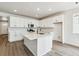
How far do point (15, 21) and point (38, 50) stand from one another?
370 cm

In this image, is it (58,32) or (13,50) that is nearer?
(13,50)

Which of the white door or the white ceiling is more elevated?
the white ceiling

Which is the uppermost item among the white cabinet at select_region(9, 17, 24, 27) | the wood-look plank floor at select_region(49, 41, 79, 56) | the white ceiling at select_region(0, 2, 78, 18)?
the white ceiling at select_region(0, 2, 78, 18)

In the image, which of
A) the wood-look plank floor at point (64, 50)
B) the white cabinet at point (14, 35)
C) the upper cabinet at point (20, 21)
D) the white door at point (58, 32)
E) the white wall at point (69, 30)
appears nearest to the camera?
the wood-look plank floor at point (64, 50)

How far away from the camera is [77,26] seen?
15.6 ft

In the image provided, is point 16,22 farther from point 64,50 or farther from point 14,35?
point 64,50

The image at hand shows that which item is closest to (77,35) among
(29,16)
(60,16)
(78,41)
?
(78,41)

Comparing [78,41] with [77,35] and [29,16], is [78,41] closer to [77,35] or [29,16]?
[77,35]

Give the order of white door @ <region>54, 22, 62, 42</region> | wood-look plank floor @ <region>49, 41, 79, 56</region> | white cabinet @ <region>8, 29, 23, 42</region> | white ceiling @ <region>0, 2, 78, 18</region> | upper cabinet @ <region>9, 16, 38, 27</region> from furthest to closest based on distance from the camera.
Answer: upper cabinet @ <region>9, 16, 38, 27</region>
white cabinet @ <region>8, 29, 23, 42</region>
white door @ <region>54, 22, 62, 42</region>
white ceiling @ <region>0, 2, 78, 18</region>
wood-look plank floor @ <region>49, 41, 79, 56</region>

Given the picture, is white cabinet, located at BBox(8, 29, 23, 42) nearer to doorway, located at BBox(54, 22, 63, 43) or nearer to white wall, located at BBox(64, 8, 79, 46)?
doorway, located at BBox(54, 22, 63, 43)

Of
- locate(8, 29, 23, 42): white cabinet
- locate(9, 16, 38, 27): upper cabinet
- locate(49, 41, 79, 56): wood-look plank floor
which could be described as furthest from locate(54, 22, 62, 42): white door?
locate(8, 29, 23, 42): white cabinet

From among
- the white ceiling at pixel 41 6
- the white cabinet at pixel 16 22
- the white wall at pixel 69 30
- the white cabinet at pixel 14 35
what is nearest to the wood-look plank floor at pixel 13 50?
the white cabinet at pixel 14 35

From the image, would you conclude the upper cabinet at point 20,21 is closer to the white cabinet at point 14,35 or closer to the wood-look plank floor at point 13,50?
the white cabinet at point 14,35

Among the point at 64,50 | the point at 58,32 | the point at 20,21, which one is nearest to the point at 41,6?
the point at 58,32
